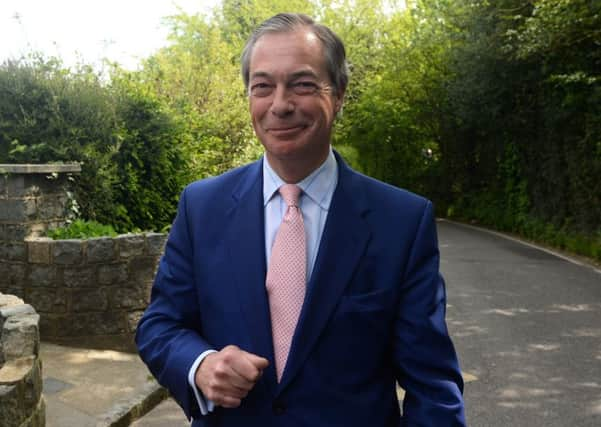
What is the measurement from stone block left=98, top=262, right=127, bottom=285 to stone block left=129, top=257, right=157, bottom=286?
8cm

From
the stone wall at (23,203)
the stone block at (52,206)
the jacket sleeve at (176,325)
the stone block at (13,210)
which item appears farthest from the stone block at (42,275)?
the jacket sleeve at (176,325)

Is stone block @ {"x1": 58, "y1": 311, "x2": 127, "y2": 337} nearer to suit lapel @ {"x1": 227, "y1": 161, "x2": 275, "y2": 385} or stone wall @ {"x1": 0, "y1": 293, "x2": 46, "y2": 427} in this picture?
stone wall @ {"x1": 0, "y1": 293, "x2": 46, "y2": 427}

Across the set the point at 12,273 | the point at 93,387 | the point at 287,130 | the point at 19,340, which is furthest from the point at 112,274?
the point at 287,130

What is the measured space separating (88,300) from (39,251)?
0.71 m

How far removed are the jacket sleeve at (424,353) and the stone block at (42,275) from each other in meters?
5.27

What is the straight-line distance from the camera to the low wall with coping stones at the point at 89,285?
20.6ft

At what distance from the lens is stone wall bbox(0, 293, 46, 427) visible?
3.22 m

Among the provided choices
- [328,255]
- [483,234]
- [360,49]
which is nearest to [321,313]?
[328,255]

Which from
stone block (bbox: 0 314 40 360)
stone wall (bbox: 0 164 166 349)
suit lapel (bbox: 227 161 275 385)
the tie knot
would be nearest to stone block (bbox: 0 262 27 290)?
stone wall (bbox: 0 164 166 349)

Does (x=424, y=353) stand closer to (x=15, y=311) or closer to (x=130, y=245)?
(x=15, y=311)

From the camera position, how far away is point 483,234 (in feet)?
63.8

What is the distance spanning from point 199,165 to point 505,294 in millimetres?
5242

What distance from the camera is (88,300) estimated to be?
248 inches

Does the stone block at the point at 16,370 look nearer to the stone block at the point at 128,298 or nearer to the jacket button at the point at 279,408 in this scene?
the jacket button at the point at 279,408
